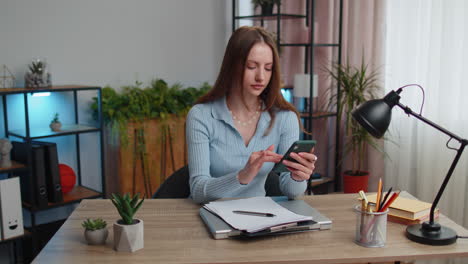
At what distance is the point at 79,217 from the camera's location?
1531 millimetres

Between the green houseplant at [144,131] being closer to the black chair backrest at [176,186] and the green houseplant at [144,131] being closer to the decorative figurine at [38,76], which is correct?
the decorative figurine at [38,76]

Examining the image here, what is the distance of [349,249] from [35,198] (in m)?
2.11

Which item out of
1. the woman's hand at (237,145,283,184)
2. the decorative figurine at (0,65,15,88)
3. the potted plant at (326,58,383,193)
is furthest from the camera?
the potted plant at (326,58,383,193)

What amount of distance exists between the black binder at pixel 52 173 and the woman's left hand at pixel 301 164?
5.65 feet

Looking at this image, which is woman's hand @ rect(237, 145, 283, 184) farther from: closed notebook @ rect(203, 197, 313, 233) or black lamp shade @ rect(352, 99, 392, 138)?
→ black lamp shade @ rect(352, 99, 392, 138)

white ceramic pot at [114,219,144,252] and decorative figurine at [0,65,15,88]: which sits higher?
decorative figurine at [0,65,15,88]

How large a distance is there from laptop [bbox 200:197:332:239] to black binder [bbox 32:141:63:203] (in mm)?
1590

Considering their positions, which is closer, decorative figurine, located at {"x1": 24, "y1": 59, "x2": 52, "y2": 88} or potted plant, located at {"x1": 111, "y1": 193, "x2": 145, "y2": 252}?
potted plant, located at {"x1": 111, "y1": 193, "x2": 145, "y2": 252}

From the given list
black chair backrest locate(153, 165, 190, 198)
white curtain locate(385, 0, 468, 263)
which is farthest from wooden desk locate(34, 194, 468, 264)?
white curtain locate(385, 0, 468, 263)

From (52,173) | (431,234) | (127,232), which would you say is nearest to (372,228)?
(431,234)

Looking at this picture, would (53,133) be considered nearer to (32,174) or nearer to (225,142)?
(32,174)

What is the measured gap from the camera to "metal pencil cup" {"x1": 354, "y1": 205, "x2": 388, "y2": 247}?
1.30 metres

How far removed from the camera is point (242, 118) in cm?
203

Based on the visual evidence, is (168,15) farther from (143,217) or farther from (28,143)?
(143,217)
